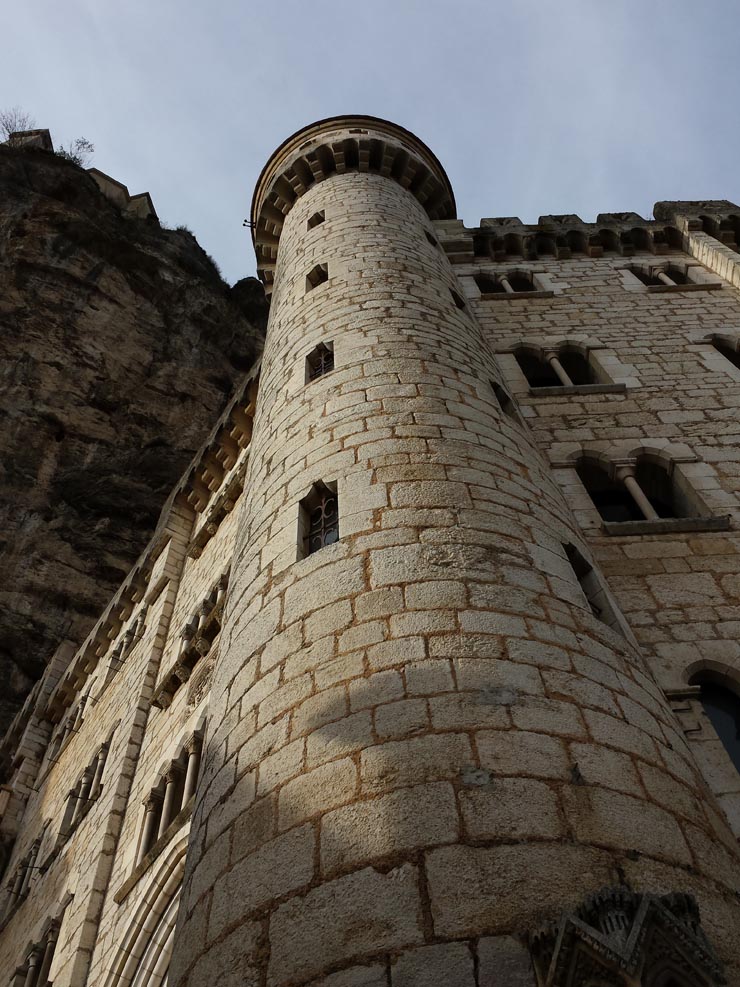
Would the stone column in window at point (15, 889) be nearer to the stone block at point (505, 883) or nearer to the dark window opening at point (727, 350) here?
the stone block at point (505, 883)

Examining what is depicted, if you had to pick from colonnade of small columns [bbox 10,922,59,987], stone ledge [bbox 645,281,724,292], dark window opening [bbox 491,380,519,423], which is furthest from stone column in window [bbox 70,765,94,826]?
stone ledge [bbox 645,281,724,292]

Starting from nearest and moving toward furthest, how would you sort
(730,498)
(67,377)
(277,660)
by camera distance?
(277,660) → (730,498) → (67,377)

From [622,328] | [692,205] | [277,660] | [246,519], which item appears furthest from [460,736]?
[692,205]

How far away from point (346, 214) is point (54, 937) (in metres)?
10.5

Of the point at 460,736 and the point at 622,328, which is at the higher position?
the point at 622,328

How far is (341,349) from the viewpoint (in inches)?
313

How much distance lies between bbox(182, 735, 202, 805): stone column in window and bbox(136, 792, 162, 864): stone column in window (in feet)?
1.92

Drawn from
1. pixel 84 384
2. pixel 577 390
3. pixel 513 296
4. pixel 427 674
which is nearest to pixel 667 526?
pixel 577 390

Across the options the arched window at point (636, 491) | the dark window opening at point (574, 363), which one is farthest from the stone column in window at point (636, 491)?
the dark window opening at point (574, 363)

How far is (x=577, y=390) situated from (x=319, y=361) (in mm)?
3975

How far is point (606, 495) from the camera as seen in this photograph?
9297 millimetres

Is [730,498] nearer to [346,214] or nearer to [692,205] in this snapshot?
[346,214]

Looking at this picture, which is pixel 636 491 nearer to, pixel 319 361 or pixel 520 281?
pixel 319 361

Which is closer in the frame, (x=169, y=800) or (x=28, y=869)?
(x=169, y=800)
